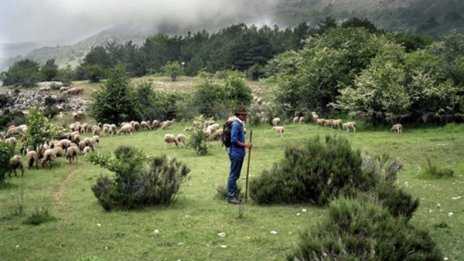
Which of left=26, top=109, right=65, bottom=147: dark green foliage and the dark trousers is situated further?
left=26, top=109, right=65, bottom=147: dark green foliage

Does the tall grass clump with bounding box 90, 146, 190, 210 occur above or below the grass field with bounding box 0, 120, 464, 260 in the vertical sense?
above

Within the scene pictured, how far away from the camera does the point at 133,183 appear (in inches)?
536

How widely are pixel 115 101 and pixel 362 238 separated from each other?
41440 millimetres

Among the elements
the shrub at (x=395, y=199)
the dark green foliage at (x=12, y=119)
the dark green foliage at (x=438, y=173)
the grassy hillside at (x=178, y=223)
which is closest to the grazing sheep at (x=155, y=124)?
the dark green foliage at (x=12, y=119)

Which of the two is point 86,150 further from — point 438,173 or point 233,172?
point 438,173

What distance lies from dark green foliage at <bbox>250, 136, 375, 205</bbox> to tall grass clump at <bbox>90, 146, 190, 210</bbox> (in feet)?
8.04

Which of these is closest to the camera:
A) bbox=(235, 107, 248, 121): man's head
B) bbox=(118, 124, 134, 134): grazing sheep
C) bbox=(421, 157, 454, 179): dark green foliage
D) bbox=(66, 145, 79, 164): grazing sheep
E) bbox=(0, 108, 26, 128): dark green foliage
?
bbox=(235, 107, 248, 121): man's head

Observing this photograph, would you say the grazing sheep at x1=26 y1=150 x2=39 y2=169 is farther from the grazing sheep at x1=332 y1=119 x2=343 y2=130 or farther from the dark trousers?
the grazing sheep at x1=332 y1=119 x2=343 y2=130

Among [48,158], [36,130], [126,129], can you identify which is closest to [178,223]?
[48,158]

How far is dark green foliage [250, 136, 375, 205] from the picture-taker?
43.2 feet

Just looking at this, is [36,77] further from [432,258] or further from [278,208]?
[432,258]

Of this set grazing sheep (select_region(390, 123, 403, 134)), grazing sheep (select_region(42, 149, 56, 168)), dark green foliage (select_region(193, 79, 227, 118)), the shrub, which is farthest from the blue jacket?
dark green foliage (select_region(193, 79, 227, 118))

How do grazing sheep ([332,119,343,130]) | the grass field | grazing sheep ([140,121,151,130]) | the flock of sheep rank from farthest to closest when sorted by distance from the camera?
grazing sheep ([140,121,151,130]) → grazing sheep ([332,119,343,130]) → the flock of sheep → the grass field

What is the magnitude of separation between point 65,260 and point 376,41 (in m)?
41.2
